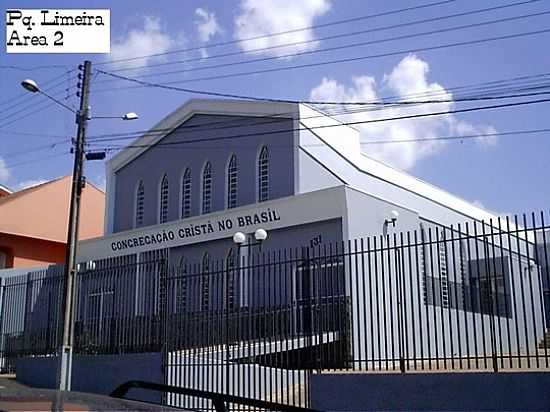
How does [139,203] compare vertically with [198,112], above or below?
below

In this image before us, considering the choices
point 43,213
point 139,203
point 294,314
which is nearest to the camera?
point 294,314

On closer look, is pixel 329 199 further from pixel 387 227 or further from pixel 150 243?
pixel 150 243

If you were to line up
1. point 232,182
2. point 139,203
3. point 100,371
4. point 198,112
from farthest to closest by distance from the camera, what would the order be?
point 139,203 < point 198,112 < point 232,182 < point 100,371

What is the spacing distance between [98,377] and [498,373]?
29.0 ft

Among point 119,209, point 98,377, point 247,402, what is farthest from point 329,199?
point 247,402

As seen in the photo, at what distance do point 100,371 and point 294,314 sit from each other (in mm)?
4935

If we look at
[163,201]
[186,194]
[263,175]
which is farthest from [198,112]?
[263,175]

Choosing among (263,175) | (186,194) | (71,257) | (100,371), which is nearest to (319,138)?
(263,175)

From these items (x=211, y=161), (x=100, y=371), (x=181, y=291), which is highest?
(x=211, y=161)

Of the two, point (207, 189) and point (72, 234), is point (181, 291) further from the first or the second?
point (207, 189)

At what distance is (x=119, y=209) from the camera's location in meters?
29.9

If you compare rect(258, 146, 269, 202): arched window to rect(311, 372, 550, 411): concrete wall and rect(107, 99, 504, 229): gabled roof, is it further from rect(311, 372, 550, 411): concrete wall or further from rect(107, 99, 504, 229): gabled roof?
rect(311, 372, 550, 411): concrete wall

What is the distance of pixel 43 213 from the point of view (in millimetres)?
34312

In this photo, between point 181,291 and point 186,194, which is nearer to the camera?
point 181,291
